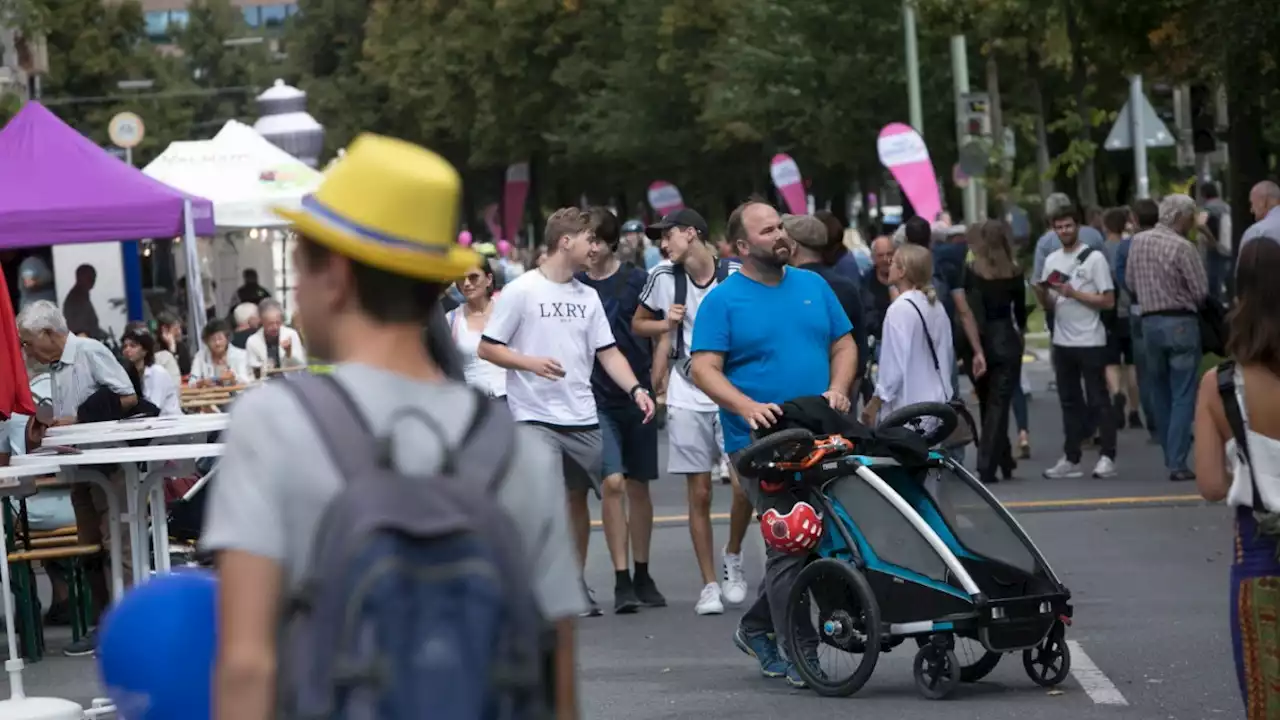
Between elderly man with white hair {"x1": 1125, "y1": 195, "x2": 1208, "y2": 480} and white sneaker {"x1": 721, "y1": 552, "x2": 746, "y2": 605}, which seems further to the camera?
elderly man with white hair {"x1": 1125, "y1": 195, "x2": 1208, "y2": 480}

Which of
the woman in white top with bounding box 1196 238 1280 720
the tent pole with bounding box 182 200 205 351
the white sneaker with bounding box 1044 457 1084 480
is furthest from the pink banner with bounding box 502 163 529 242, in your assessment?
the woman in white top with bounding box 1196 238 1280 720

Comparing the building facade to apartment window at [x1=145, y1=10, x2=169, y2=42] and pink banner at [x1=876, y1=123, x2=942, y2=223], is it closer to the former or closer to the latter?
apartment window at [x1=145, y1=10, x2=169, y2=42]

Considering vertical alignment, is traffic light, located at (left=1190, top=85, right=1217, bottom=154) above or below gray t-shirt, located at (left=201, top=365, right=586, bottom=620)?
above

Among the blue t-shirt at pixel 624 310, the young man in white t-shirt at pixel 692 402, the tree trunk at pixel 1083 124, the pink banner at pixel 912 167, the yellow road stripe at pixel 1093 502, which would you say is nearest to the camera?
the young man in white t-shirt at pixel 692 402

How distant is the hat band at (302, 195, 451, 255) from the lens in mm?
2988

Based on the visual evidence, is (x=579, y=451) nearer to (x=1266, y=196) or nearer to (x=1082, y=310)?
(x=1266, y=196)

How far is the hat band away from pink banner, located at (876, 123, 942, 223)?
29.9 m

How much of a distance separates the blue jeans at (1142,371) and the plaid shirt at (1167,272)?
1760 mm

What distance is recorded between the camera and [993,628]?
8.34 metres

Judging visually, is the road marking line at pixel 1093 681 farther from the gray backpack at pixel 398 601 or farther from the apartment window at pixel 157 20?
the apartment window at pixel 157 20

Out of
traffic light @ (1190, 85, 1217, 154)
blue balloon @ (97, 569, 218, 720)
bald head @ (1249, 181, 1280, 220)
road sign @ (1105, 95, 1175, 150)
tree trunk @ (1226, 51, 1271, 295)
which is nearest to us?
blue balloon @ (97, 569, 218, 720)

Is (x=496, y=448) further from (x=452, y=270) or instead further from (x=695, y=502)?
(x=695, y=502)

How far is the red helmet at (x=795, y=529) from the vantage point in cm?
843

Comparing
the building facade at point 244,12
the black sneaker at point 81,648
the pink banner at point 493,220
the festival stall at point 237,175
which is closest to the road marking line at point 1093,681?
the black sneaker at point 81,648
